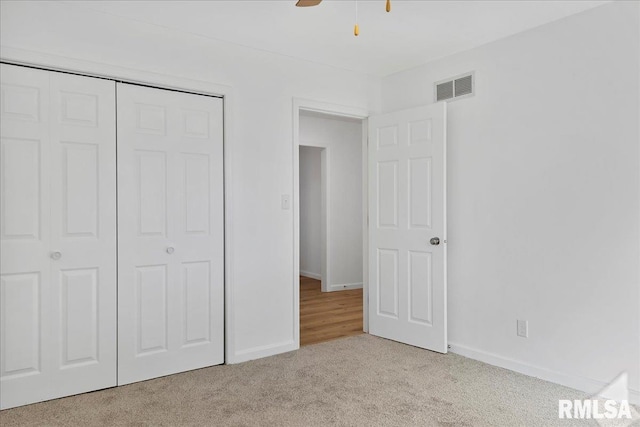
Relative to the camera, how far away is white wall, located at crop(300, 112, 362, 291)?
665cm

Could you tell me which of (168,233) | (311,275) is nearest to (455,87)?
(168,233)

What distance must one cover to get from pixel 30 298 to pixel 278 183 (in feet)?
6.27

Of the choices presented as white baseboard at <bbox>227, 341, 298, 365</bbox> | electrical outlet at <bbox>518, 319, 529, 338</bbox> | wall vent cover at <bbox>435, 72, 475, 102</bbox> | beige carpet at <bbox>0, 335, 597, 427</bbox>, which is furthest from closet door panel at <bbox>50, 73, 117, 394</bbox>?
electrical outlet at <bbox>518, 319, 529, 338</bbox>

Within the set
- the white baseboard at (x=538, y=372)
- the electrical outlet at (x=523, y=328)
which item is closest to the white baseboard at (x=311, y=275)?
the white baseboard at (x=538, y=372)

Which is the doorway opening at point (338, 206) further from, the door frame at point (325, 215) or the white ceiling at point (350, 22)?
the white ceiling at point (350, 22)

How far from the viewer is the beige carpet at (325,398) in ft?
8.20

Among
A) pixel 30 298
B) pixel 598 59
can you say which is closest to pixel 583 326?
pixel 598 59

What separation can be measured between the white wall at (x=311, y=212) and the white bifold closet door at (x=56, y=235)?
4.88 metres

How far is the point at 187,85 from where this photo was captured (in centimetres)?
328

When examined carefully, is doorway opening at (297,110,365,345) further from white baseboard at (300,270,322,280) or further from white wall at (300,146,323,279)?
white wall at (300,146,323,279)

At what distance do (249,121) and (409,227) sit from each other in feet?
5.39

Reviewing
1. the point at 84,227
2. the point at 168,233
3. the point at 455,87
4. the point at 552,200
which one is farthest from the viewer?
the point at 455,87

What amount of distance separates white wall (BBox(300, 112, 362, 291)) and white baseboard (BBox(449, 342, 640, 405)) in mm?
3152

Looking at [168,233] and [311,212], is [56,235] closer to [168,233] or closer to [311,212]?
[168,233]
